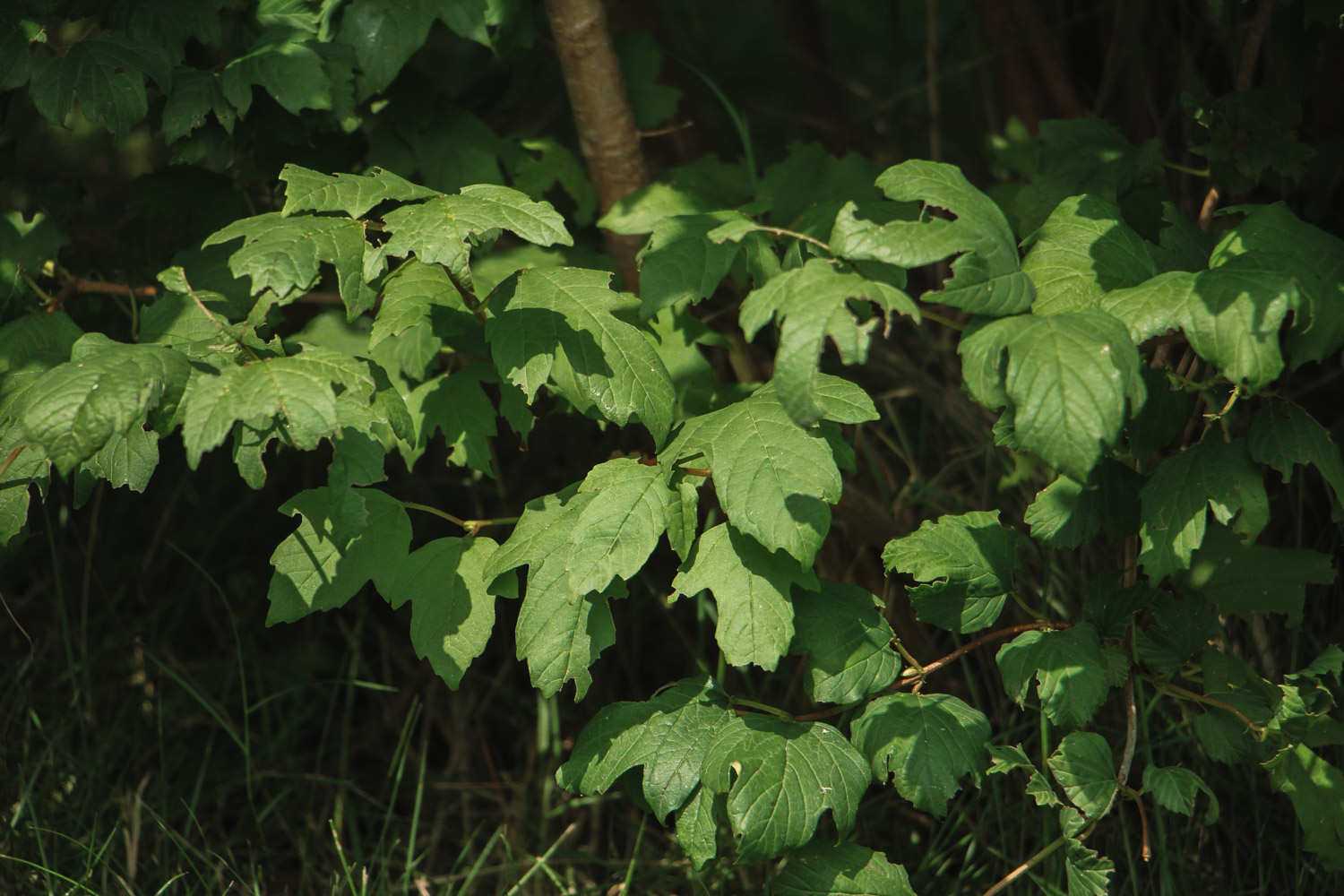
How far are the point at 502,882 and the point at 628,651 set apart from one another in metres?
0.57

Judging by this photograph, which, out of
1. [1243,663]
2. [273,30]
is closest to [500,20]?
[273,30]

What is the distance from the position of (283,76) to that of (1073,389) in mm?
1182

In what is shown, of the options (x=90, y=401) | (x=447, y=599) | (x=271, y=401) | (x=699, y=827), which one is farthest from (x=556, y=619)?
(x=90, y=401)

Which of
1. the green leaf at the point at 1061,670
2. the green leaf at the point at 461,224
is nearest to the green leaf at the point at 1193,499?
the green leaf at the point at 1061,670

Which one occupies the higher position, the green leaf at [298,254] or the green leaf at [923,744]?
the green leaf at [298,254]

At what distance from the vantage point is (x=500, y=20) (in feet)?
5.87

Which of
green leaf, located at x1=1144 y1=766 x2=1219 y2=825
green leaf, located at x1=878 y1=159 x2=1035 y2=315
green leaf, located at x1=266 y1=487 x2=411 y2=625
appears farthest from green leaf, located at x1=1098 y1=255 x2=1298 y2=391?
green leaf, located at x1=266 y1=487 x2=411 y2=625

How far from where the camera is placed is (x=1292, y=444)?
4.74ft

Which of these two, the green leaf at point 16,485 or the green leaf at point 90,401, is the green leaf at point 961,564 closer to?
the green leaf at point 90,401

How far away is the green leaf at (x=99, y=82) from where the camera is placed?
1.59m

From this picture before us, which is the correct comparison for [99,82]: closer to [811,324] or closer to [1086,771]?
[811,324]

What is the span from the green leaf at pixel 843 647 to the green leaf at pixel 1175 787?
1.16ft

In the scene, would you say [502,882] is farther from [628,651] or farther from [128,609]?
[128,609]

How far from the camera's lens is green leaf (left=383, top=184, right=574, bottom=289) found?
1352mm
